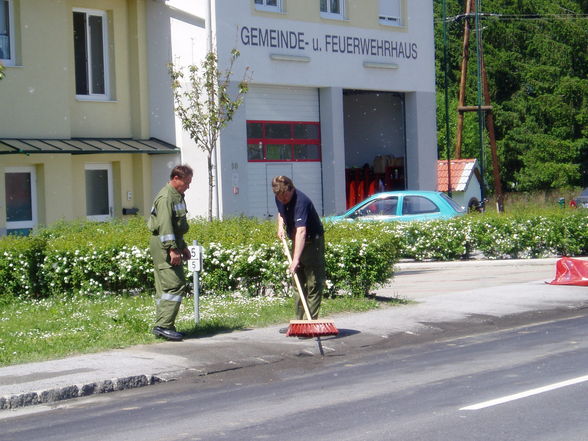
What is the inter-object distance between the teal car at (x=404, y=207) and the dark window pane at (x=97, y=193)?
569 centimetres

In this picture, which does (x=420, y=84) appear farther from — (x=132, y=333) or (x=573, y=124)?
(x=573, y=124)

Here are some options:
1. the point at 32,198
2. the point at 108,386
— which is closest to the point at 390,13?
the point at 32,198

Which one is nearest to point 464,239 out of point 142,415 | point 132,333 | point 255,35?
point 255,35

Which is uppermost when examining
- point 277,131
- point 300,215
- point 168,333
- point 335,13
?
point 335,13

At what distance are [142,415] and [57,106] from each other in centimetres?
1565

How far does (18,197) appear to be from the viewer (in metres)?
22.3

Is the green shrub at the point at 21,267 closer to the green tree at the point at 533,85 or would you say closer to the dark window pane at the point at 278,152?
the dark window pane at the point at 278,152

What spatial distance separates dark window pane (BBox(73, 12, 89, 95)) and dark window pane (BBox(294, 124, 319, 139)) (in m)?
5.75

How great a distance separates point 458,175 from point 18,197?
60.4 feet

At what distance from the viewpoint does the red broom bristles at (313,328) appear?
10844 millimetres

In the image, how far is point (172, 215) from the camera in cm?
1098

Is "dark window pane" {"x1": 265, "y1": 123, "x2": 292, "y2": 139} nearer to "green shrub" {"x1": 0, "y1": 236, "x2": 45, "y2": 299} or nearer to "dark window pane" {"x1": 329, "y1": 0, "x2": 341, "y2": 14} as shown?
"dark window pane" {"x1": 329, "y1": 0, "x2": 341, "y2": 14}

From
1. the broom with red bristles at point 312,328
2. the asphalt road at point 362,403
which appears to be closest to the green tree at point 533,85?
the broom with red bristles at point 312,328

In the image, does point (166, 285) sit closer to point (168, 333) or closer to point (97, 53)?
point (168, 333)
